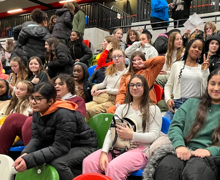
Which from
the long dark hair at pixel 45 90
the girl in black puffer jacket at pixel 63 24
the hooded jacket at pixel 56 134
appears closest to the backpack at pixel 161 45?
the girl in black puffer jacket at pixel 63 24

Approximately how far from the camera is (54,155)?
2.40 meters

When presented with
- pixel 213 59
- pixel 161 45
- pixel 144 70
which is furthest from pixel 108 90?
pixel 161 45

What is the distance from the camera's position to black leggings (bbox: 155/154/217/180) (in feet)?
6.13

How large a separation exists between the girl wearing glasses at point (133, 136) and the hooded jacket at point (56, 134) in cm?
20

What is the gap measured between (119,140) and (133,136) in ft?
0.54

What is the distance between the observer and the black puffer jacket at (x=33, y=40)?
5.31m

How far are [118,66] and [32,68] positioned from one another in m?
1.22

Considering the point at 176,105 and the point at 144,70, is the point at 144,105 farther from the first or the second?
the point at 144,70

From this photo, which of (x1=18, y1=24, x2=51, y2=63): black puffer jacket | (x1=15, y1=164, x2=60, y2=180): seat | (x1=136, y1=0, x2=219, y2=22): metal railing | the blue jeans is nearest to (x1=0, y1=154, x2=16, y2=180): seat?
(x1=15, y1=164, x2=60, y2=180): seat

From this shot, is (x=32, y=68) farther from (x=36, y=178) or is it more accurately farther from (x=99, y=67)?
(x=36, y=178)

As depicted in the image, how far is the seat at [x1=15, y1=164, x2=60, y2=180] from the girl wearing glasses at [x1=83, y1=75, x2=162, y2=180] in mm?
277

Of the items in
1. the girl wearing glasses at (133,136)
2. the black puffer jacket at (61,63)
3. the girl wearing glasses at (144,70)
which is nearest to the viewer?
the girl wearing glasses at (133,136)

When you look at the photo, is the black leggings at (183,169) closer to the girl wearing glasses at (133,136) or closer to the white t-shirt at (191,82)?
the girl wearing glasses at (133,136)

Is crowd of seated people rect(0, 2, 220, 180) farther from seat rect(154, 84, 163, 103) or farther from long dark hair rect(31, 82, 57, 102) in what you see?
seat rect(154, 84, 163, 103)
